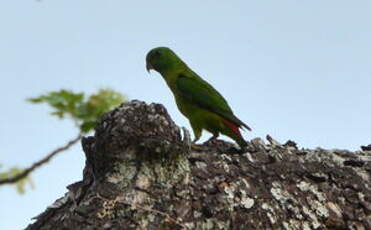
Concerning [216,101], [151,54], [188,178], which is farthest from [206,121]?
[188,178]

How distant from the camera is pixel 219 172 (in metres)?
3.12

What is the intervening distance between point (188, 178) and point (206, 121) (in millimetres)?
2792

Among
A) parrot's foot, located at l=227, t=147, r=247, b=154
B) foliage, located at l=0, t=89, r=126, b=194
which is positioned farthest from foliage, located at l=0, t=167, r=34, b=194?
parrot's foot, located at l=227, t=147, r=247, b=154

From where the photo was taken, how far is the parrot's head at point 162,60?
6.57 meters

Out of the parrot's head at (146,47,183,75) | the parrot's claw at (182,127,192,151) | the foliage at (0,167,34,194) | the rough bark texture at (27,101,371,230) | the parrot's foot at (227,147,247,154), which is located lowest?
the rough bark texture at (27,101,371,230)

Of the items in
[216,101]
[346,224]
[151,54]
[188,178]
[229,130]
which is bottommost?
[346,224]

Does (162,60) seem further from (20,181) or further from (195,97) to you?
(20,181)

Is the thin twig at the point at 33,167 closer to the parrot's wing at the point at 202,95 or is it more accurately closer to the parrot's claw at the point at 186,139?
the parrot's claw at the point at 186,139

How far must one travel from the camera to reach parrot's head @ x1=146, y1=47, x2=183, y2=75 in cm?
657

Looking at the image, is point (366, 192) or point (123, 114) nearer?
point (123, 114)

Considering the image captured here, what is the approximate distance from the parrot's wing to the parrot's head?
0.24 m

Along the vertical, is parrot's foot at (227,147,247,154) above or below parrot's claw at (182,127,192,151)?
above

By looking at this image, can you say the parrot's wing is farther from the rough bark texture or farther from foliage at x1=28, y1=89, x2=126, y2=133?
the rough bark texture

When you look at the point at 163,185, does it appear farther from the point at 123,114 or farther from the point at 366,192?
the point at 366,192
